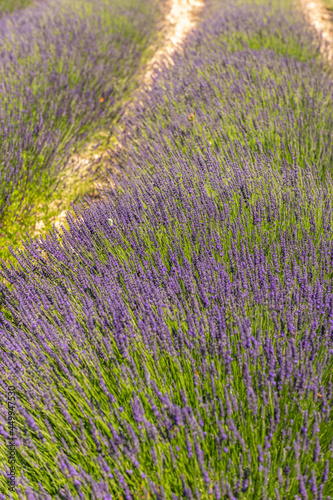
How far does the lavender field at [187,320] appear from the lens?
1.23 meters

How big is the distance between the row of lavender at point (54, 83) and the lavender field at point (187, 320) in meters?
0.06

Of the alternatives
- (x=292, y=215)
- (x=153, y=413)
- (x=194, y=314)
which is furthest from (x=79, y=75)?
(x=153, y=413)

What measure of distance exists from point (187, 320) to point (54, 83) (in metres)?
3.22

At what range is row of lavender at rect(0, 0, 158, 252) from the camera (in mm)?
3062

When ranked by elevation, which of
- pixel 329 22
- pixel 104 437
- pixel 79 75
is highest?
pixel 79 75

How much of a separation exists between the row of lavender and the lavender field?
0.06 meters

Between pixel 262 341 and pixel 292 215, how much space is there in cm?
81

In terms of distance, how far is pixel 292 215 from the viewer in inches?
79.2

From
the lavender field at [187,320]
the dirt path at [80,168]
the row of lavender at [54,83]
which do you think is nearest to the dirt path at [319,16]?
the dirt path at [80,168]

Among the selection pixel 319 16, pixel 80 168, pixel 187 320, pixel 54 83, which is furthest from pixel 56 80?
pixel 319 16

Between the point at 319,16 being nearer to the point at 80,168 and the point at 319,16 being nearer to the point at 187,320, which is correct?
the point at 80,168

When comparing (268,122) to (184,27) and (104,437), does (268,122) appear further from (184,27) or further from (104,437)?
(184,27)

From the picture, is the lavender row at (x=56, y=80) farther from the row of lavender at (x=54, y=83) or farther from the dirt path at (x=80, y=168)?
the dirt path at (x=80, y=168)

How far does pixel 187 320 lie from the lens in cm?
157
